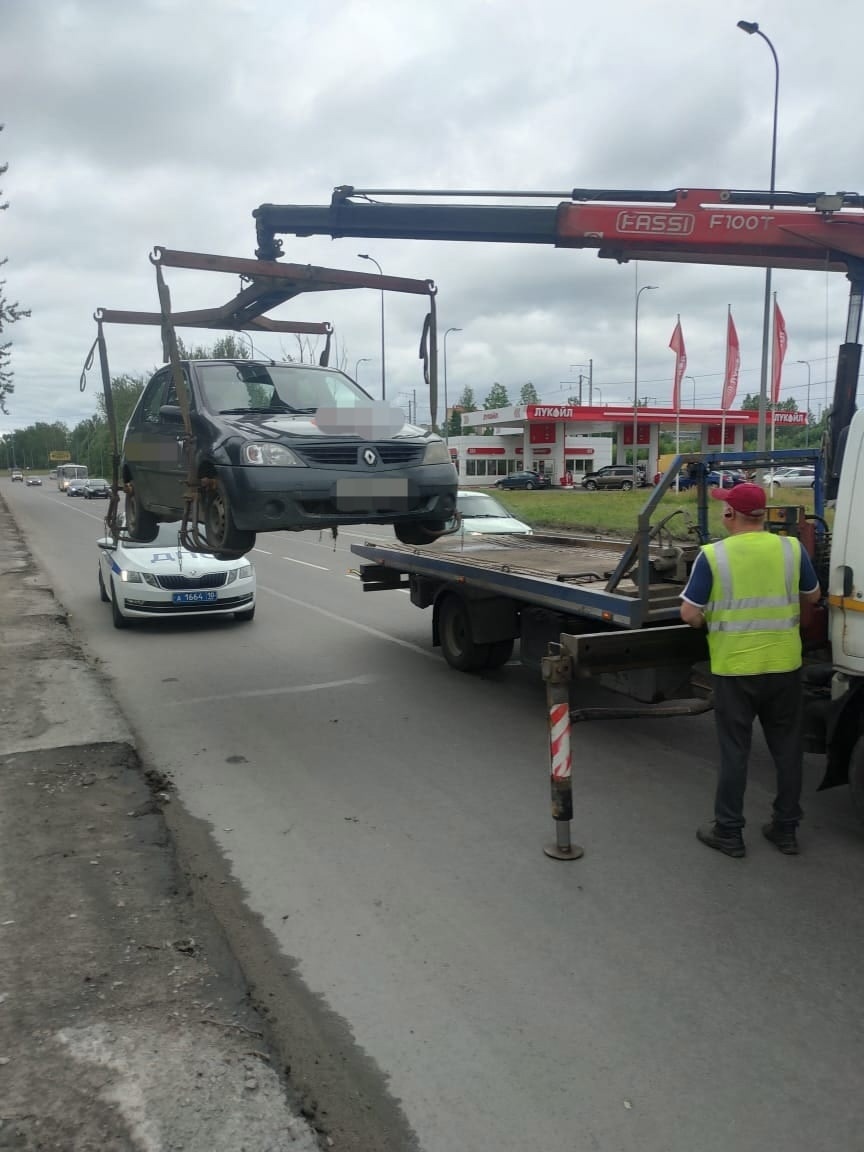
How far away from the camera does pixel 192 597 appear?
10609 millimetres

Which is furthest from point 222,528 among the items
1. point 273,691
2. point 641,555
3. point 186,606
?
point 186,606

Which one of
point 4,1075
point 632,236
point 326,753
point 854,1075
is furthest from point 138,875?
point 632,236

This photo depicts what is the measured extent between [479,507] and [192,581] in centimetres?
382

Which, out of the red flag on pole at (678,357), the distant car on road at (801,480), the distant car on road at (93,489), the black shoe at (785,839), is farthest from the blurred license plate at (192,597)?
the distant car on road at (93,489)

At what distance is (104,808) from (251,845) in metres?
1.02

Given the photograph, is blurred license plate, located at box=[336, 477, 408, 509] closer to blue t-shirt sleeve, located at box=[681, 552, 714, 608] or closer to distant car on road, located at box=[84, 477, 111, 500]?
blue t-shirt sleeve, located at box=[681, 552, 714, 608]

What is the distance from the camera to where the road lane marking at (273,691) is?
7.62 m

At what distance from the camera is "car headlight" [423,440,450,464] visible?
21.8 feet

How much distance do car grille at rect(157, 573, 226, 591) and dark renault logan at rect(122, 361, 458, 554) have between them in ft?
9.90

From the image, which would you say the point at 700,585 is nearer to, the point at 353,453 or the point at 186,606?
the point at 353,453

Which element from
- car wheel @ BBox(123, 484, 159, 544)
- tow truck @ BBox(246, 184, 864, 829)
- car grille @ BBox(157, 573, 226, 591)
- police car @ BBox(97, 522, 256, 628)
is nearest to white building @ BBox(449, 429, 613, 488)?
police car @ BBox(97, 522, 256, 628)

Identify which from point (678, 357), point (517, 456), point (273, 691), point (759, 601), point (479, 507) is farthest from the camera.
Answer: point (517, 456)

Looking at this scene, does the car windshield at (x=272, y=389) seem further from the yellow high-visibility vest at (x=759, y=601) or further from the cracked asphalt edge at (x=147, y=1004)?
the yellow high-visibility vest at (x=759, y=601)

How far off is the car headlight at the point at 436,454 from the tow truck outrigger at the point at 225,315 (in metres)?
0.43
